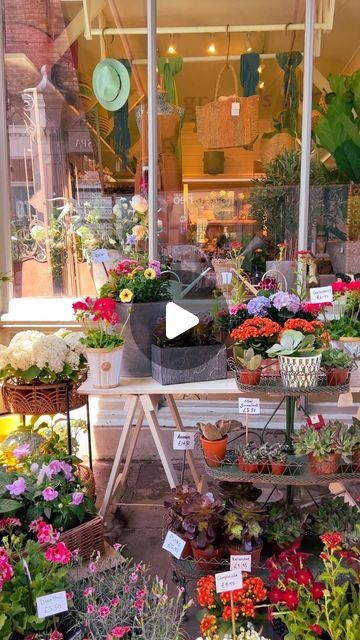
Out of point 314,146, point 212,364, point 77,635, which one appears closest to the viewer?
point 77,635

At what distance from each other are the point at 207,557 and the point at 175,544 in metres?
0.15

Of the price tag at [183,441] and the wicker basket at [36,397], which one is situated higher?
the wicker basket at [36,397]

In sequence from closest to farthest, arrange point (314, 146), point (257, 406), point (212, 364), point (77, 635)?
1. point (77, 635)
2. point (257, 406)
3. point (212, 364)
4. point (314, 146)

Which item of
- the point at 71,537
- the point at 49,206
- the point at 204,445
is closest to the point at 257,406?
the point at 204,445

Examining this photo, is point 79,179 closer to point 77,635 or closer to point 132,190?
point 132,190

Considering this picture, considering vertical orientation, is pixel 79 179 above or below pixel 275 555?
above

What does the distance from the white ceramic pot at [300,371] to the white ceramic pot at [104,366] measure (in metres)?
0.72

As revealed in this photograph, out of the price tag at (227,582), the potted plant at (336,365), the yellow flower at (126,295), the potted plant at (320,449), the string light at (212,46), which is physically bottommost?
the price tag at (227,582)

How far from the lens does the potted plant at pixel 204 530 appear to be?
213cm

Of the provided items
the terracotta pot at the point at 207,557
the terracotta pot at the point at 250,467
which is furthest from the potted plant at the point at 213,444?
the terracotta pot at the point at 207,557

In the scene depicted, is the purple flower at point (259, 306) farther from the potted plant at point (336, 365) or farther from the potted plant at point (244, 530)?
the potted plant at point (244, 530)

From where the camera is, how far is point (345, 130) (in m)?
4.06

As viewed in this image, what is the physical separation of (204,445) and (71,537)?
2.16 feet

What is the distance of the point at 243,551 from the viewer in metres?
2.12
